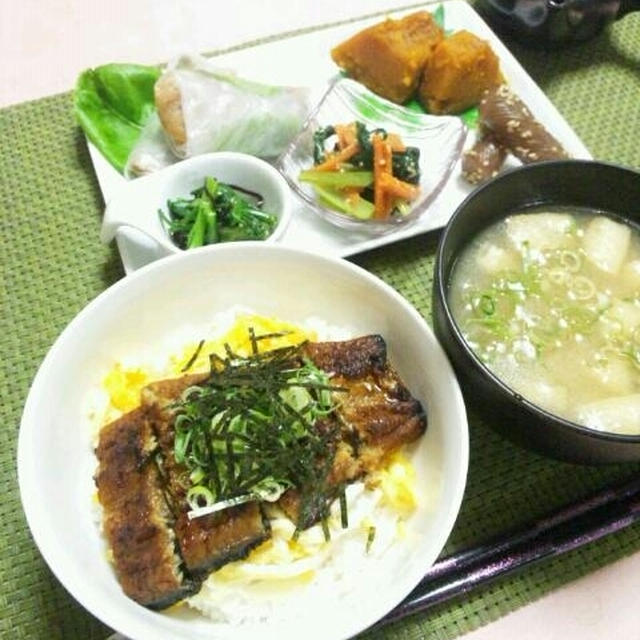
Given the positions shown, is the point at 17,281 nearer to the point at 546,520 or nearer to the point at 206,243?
the point at 206,243

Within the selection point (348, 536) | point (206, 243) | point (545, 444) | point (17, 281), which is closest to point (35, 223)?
point (17, 281)

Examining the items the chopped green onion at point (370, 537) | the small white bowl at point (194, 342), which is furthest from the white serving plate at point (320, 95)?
the chopped green onion at point (370, 537)

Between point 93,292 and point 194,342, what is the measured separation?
0.39 metres

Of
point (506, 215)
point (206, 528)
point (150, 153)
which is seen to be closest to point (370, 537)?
point (206, 528)

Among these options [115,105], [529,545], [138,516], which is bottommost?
[529,545]

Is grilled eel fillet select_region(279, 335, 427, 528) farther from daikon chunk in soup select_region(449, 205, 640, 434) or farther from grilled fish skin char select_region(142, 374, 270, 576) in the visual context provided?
daikon chunk in soup select_region(449, 205, 640, 434)

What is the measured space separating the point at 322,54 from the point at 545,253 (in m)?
1.06

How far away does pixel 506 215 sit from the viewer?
5.63ft

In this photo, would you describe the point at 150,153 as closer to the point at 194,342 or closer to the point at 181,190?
the point at 181,190

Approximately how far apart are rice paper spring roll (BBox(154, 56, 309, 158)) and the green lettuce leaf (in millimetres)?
95

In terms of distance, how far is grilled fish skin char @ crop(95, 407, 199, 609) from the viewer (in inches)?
49.8

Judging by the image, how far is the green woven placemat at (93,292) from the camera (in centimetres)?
147

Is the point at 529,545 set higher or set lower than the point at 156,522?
lower

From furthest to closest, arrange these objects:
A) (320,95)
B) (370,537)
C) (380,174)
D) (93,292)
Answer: (320,95), (380,174), (93,292), (370,537)
